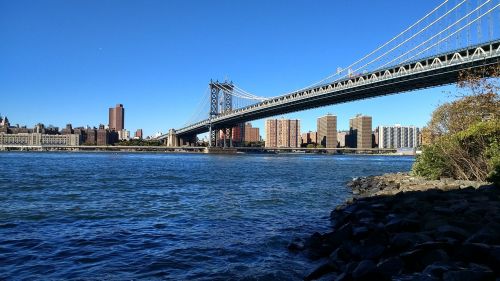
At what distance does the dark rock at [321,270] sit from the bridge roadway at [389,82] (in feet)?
88.1

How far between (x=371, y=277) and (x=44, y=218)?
33.1 feet

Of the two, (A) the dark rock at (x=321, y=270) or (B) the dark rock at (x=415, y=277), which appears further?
(A) the dark rock at (x=321, y=270)

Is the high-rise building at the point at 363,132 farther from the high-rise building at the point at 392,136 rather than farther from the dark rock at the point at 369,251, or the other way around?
the dark rock at the point at 369,251

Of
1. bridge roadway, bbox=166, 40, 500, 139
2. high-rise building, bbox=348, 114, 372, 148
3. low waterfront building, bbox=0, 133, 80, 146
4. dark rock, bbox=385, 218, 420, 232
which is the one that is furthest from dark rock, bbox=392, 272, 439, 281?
low waterfront building, bbox=0, 133, 80, 146

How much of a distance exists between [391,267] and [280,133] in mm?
185088

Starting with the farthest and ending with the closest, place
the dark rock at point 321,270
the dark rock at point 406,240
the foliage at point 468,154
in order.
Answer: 1. the foliage at point 468,154
2. the dark rock at point 406,240
3. the dark rock at point 321,270

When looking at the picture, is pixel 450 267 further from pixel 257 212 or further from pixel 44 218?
pixel 44 218

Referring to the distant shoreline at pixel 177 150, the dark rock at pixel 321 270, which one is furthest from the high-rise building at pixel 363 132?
the dark rock at pixel 321 270

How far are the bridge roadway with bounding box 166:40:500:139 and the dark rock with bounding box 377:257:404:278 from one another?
1067 inches

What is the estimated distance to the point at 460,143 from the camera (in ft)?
58.0

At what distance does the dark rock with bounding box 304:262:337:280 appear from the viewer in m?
6.62

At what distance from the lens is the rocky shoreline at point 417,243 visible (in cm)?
564

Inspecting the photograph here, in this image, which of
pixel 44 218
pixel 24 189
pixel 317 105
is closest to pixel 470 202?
pixel 44 218

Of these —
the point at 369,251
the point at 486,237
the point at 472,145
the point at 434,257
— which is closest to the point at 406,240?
the point at 369,251
